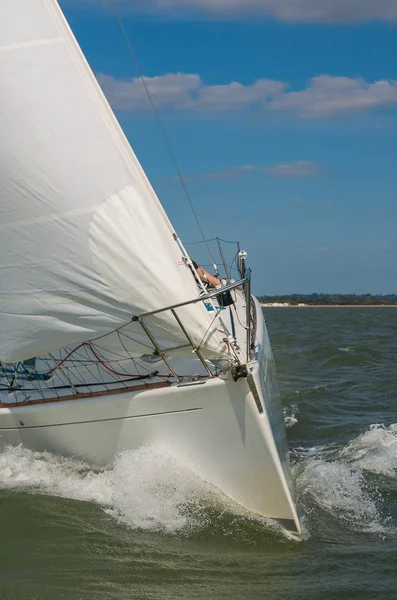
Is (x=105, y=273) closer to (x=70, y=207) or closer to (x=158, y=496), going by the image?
(x=70, y=207)

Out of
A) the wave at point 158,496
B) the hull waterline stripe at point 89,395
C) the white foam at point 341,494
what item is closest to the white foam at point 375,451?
the white foam at point 341,494

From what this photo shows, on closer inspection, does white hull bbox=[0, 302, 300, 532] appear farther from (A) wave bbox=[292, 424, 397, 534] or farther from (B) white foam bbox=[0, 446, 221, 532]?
(A) wave bbox=[292, 424, 397, 534]

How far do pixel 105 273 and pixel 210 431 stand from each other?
1.58 metres

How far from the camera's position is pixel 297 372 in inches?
653

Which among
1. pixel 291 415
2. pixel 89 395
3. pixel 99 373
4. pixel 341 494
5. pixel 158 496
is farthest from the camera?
pixel 291 415

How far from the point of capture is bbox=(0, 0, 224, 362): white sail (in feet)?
20.3

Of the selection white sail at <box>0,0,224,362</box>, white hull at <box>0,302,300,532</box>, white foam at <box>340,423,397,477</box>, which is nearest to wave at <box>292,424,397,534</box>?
white foam at <box>340,423,397,477</box>

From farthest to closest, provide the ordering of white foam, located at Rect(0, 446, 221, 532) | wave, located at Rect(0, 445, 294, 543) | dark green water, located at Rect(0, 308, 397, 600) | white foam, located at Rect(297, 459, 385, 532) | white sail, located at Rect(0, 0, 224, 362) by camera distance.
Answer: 1. white foam, located at Rect(297, 459, 385, 532)
2. white foam, located at Rect(0, 446, 221, 532)
3. wave, located at Rect(0, 445, 294, 543)
4. white sail, located at Rect(0, 0, 224, 362)
5. dark green water, located at Rect(0, 308, 397, 600)

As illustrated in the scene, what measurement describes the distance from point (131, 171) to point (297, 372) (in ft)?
35.7

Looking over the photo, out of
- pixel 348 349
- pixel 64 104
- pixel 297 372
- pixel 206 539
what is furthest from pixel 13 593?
pixel 348 349

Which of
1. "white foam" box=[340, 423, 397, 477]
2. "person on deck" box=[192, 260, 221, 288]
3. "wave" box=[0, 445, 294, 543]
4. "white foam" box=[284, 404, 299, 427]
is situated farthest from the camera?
"white foam" box=[284, 404, 299, 427]

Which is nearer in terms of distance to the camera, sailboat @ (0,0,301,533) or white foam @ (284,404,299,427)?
sailboat @ (0,0,301,533)

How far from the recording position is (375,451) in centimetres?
896

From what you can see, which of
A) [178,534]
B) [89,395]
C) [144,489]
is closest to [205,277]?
[89,395]
